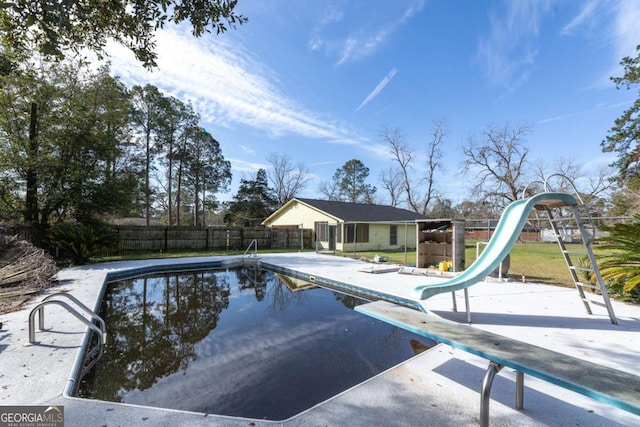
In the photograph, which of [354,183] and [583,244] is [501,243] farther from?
[354,183]

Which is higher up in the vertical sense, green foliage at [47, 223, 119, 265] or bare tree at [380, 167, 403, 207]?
bare tree at [380, 167, 403, 207]

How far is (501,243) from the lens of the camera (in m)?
3.90

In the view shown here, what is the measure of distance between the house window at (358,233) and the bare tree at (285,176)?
1608 centimetres

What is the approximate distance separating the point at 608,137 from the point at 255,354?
21860 mm

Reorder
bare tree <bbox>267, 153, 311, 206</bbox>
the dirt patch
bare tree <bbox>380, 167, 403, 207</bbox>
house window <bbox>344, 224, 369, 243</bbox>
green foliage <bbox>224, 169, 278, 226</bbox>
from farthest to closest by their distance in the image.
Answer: bare tree <bbox>267, 153, 311, 206</bbox>, bare tree <bbox>380, 167, 403, 207</bbox>, green foliage <bbox>224, 169, 278, 226</bbox>, house window <bbox>344, 224, 369, 243</bbox>, the dirt patch

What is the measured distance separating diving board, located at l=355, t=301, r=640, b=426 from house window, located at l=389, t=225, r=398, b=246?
54.5ft

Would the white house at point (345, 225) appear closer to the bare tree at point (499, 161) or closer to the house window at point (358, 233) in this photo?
the house window at point (358, 233)

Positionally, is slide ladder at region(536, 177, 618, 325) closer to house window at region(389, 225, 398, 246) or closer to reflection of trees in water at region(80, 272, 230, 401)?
reflection of trees in water at region(80, 272, 230, 401)

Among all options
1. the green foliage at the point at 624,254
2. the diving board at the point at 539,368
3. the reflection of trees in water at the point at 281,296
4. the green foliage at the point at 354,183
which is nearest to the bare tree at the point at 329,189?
the green foliage at the point at 354,183

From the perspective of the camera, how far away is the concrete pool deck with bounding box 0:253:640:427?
2.16 m

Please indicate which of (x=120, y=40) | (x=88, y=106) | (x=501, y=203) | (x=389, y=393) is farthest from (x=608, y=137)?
(x=88, y=106)

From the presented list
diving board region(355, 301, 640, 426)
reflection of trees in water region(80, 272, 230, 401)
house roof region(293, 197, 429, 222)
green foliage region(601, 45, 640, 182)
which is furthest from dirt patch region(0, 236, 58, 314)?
green foliage region(601, 45, 640, 182)

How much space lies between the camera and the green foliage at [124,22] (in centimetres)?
341

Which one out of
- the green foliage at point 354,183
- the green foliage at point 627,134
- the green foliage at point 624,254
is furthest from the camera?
the green foliage at point 354,183
